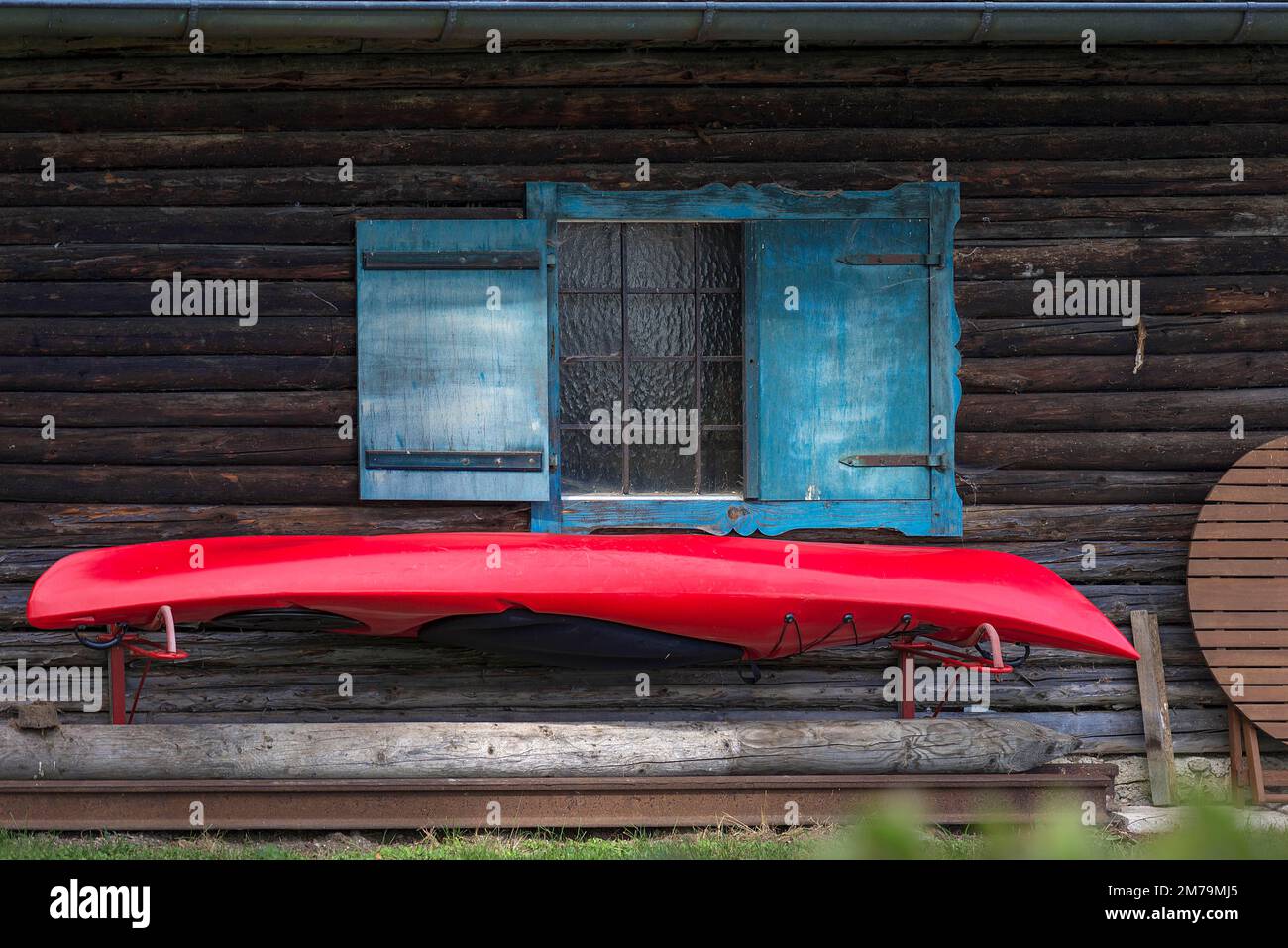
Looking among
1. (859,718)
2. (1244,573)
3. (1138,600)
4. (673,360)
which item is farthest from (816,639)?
(1244,573)

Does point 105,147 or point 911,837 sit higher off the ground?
point 105,147

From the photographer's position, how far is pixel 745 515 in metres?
5.23

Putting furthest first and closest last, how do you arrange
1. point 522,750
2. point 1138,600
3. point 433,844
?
point 1138,600, point 522,750, point 433,844

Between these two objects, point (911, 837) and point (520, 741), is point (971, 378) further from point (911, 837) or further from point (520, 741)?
point (911, 837)

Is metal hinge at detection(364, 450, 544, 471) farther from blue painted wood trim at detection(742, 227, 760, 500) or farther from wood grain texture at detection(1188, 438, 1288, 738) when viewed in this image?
wood grain texture at detection(1188, 438, 1288, 738)

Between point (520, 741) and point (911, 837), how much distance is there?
3.85 meters

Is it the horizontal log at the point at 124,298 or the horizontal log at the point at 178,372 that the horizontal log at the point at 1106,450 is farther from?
the horizontal log at the point at 124,298

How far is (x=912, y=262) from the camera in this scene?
17.1 feet

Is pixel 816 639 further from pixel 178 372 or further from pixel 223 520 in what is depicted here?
pixel 178 372

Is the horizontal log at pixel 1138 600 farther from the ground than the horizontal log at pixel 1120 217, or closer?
closer

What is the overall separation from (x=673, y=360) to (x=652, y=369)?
0.11 metres

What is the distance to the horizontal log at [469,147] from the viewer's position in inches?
204

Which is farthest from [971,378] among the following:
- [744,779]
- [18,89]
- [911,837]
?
[911,837]

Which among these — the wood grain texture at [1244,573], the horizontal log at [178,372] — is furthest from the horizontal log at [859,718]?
the horizontal log at [178,372]
